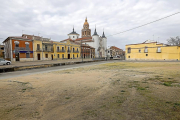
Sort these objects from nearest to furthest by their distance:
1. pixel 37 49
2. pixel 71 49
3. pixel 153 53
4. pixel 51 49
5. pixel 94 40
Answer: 1. pixel 37 49
2. pixel 153 53
3. pixel 51 49
4. pixel 71 49
5. pixel 94 40

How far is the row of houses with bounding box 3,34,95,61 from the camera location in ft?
103

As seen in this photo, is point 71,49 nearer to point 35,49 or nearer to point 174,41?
point 35,49

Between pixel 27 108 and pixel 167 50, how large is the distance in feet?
133

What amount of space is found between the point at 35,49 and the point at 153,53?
35.9m

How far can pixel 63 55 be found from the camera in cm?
4622

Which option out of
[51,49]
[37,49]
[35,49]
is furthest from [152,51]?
[35,49]

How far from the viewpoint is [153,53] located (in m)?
37.3

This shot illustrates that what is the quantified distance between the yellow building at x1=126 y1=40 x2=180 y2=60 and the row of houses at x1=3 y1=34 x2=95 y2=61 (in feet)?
58.1

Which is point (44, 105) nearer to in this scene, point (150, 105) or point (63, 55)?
point (150, 105)

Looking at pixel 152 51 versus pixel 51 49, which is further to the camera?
pixel 51 49

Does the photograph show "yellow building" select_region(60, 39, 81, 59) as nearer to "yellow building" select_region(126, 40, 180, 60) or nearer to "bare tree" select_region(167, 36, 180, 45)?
"yellow building" select_region(126, 40, 180, 60)

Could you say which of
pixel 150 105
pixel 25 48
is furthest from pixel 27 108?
pixel 25 48

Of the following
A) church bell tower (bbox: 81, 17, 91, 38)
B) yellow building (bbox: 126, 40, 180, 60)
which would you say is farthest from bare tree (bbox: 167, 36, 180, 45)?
church bell tower (bbox: 81, 17, 91, 38)

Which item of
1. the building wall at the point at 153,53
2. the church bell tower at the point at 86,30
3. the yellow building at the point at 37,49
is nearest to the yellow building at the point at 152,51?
the building wall at the point at 153,53
